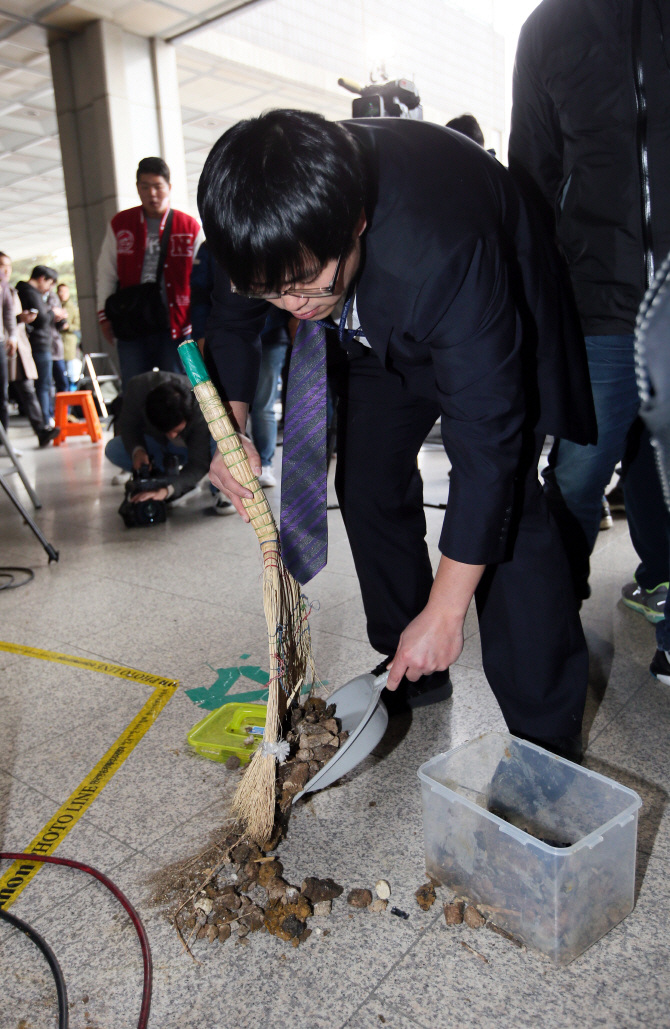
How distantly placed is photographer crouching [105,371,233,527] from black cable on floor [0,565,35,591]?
597 millimetres

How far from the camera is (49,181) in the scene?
10375 millimetres

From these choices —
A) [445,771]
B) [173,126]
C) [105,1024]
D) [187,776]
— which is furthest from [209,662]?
[173,126]

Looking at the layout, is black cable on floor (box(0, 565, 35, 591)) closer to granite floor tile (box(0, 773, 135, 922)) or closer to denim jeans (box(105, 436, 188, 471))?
denim jeans (box(105, 436, 188, 471))

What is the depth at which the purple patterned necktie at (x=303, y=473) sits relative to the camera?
1.14m

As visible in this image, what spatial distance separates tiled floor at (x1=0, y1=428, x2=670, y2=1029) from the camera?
0.83 meters

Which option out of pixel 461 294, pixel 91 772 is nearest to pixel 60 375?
pixel 91 772

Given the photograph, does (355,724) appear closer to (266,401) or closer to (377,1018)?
(377,1018)

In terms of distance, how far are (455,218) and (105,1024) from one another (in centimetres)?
→ 101

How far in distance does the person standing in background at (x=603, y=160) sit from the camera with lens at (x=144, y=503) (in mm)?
1956

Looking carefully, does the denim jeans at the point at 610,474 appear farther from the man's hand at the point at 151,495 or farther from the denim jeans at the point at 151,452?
the denim jeans at the point at 151,452

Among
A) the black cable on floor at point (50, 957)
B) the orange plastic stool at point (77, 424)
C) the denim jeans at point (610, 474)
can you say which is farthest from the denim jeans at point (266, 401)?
the orange plastic stool at point (77, 424)

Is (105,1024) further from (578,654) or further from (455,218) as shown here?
(455,218)

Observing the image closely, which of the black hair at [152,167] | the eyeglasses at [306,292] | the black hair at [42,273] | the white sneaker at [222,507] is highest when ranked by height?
the black hair at [152,167]

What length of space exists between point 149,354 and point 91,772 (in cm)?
261
